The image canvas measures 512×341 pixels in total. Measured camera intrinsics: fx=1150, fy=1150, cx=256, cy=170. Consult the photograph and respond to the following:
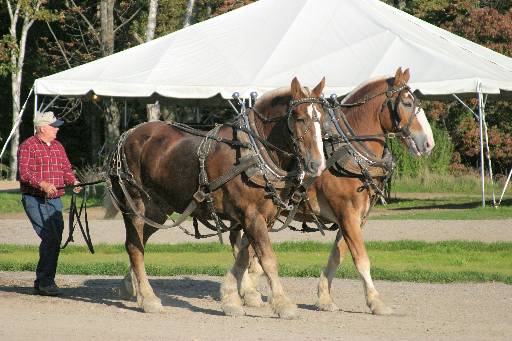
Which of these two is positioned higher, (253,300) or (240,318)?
(240,318)

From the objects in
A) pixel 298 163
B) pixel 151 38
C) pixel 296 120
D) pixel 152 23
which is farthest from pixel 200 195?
pixel 152 23

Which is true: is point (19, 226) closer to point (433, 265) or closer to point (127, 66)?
point (127, 66)

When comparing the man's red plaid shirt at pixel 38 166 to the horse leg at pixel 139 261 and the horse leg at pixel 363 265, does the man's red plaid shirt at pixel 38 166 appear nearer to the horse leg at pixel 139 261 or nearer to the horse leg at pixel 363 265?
the horse leg at pixel 139 261

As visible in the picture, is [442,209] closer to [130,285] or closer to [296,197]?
[130,285]

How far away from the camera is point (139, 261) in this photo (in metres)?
11.1

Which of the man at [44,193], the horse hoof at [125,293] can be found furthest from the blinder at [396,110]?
the man at [44,193]

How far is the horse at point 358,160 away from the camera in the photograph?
10.7 metres

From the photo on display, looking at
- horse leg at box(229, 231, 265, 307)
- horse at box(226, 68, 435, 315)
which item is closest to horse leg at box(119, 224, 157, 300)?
horse leg at box(229, 231, 265, 307)

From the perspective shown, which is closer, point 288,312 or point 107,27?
point 288,312

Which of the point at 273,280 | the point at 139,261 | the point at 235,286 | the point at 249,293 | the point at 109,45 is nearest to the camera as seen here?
the point at 273,280

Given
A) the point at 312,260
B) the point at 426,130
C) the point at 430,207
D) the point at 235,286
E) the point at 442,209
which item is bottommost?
the point at 430,207

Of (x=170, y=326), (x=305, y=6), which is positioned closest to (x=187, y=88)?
(x=305, y=6)

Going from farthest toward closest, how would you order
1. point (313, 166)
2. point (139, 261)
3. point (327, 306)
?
point (139, 261)
point (327, 306)
point (313, 166)

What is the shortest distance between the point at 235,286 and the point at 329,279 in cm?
97
